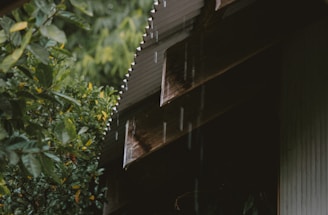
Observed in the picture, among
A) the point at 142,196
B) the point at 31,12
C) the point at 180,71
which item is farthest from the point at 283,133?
the point at 31,12

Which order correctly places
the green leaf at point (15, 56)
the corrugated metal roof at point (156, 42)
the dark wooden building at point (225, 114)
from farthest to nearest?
1. the dark wooden building at point (225, 114)
2. the corrugated metal roof at point (156, 42)
3. the green leaf at point (15, 56)

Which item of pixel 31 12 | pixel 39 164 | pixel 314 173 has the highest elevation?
pixel 314 173

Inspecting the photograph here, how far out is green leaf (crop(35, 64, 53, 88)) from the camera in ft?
11.8

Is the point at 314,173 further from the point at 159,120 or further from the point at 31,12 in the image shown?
the point at 31,12

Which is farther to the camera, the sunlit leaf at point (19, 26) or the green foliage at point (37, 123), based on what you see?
the green foliage at point (37, 123)

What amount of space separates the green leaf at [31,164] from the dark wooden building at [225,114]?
1113 mm

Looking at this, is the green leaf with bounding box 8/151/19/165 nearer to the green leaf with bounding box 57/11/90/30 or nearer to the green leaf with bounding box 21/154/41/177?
the green leaf with bounding box 21/154/41/177

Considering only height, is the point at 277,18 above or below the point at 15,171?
above

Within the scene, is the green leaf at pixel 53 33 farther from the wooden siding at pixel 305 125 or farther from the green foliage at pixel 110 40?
the green foliage at pixel 110 40

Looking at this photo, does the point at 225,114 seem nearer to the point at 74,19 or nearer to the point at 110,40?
the point at 74,19

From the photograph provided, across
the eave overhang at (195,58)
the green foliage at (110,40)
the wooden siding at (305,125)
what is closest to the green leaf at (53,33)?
the eave overhang at (195,58)

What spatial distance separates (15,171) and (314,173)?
221 cm

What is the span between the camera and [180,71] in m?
4.43

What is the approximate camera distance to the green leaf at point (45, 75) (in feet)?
11.8
